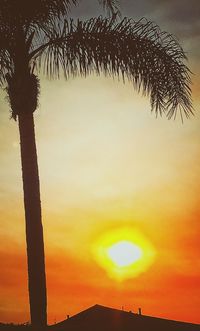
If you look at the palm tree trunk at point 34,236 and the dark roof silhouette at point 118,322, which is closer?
the palm tree trunk at point 34,236

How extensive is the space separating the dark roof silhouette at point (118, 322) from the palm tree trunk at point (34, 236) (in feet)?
16.0

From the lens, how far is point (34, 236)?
791 cm

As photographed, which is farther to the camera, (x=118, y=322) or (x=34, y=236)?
(x=118, y=322)

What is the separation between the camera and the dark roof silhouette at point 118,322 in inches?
514

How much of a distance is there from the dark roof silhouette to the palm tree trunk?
487 centimetres

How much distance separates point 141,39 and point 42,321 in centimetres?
541

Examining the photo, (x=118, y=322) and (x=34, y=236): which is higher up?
(x=34, y=236)

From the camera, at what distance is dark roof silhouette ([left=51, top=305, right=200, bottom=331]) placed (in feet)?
42.9

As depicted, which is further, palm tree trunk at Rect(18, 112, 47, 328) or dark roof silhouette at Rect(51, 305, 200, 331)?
dark roof silhouette at Rect(51, 305, 200, 331)

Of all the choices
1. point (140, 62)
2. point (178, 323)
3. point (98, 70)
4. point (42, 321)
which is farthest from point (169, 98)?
point (178, 323)

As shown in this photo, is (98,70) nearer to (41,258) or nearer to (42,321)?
(41,258)

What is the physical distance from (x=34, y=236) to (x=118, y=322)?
21.6 feet

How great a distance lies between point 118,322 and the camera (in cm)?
1346

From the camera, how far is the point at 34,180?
815 cm
